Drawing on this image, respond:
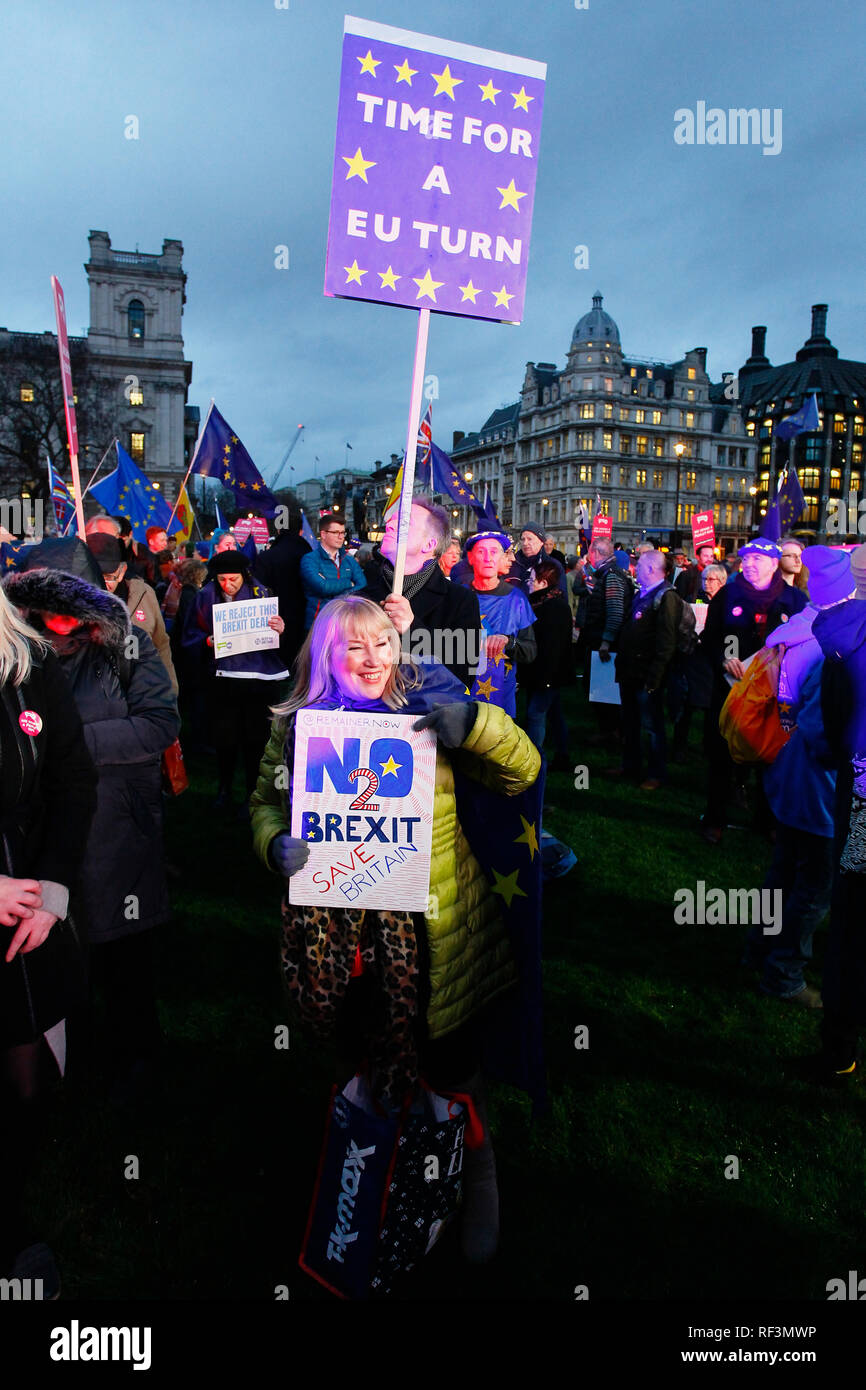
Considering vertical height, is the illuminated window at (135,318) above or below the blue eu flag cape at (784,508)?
above

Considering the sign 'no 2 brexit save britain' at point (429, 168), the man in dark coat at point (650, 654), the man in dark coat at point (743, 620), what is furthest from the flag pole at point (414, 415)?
the man in dark coat at point (650, 654)

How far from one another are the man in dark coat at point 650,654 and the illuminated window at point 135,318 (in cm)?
7228

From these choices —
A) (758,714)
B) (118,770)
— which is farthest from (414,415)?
(758,714)

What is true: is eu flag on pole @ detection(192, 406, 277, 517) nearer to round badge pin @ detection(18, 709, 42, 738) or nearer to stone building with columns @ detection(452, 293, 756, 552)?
round badge pin @ detection(18, 709, 42, 738)

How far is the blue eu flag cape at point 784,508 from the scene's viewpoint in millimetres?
10211

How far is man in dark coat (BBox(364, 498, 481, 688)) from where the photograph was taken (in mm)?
3791

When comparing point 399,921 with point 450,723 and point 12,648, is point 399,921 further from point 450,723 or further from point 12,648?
point 12,648

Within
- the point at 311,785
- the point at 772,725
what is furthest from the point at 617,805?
the point at 311,785

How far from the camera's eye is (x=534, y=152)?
8.87 ft

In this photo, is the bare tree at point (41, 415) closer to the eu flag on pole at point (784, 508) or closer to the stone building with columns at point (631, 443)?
the eu flag on pole at point (784, 508)

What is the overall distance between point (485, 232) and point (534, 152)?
0.97 feet

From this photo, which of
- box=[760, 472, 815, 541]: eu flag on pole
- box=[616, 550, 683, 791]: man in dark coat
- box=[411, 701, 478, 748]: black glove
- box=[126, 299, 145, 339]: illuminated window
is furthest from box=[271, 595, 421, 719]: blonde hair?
box=[126, 299, 145, 339]: illuminated window

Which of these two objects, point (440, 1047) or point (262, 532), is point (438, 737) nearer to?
point (440, 1047)
